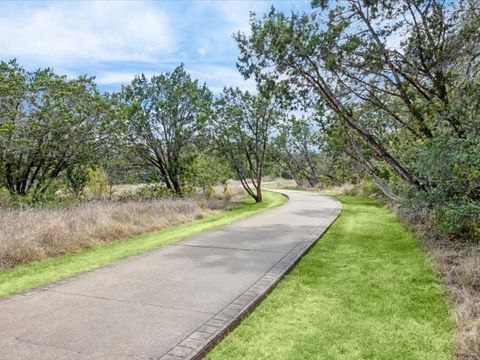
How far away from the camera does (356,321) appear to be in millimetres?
4352

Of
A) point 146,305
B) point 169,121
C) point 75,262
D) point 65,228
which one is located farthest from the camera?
point 169,121

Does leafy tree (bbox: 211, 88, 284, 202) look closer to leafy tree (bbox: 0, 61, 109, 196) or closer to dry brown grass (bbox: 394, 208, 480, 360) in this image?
leafy tree (bbox: 0, 61, 109, 196)

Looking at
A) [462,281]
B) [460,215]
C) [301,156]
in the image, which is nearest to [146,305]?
[462,281]

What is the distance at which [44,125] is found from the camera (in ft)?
46.5

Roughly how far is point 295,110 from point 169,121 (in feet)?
35.5

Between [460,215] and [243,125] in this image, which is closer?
[460,215]

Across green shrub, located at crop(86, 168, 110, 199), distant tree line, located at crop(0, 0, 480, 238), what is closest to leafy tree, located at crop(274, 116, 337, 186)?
distant tree line, located at crop(0, 0, 480, 238)

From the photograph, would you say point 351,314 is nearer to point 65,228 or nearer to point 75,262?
point 75,262

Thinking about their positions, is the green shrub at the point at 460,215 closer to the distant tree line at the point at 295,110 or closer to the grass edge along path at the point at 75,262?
the distant tree line at the point at 295,110

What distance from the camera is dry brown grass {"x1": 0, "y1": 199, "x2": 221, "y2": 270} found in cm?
726

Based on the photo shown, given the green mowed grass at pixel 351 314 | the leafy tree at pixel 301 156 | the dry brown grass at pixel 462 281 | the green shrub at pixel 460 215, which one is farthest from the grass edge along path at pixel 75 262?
the leafy tree at pixel 301 156

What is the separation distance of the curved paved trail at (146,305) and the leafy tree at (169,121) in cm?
1333

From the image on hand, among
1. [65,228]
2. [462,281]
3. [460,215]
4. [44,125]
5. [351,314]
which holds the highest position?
[44,125]

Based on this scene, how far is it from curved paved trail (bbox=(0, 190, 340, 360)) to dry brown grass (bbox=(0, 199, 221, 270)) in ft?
6.37
